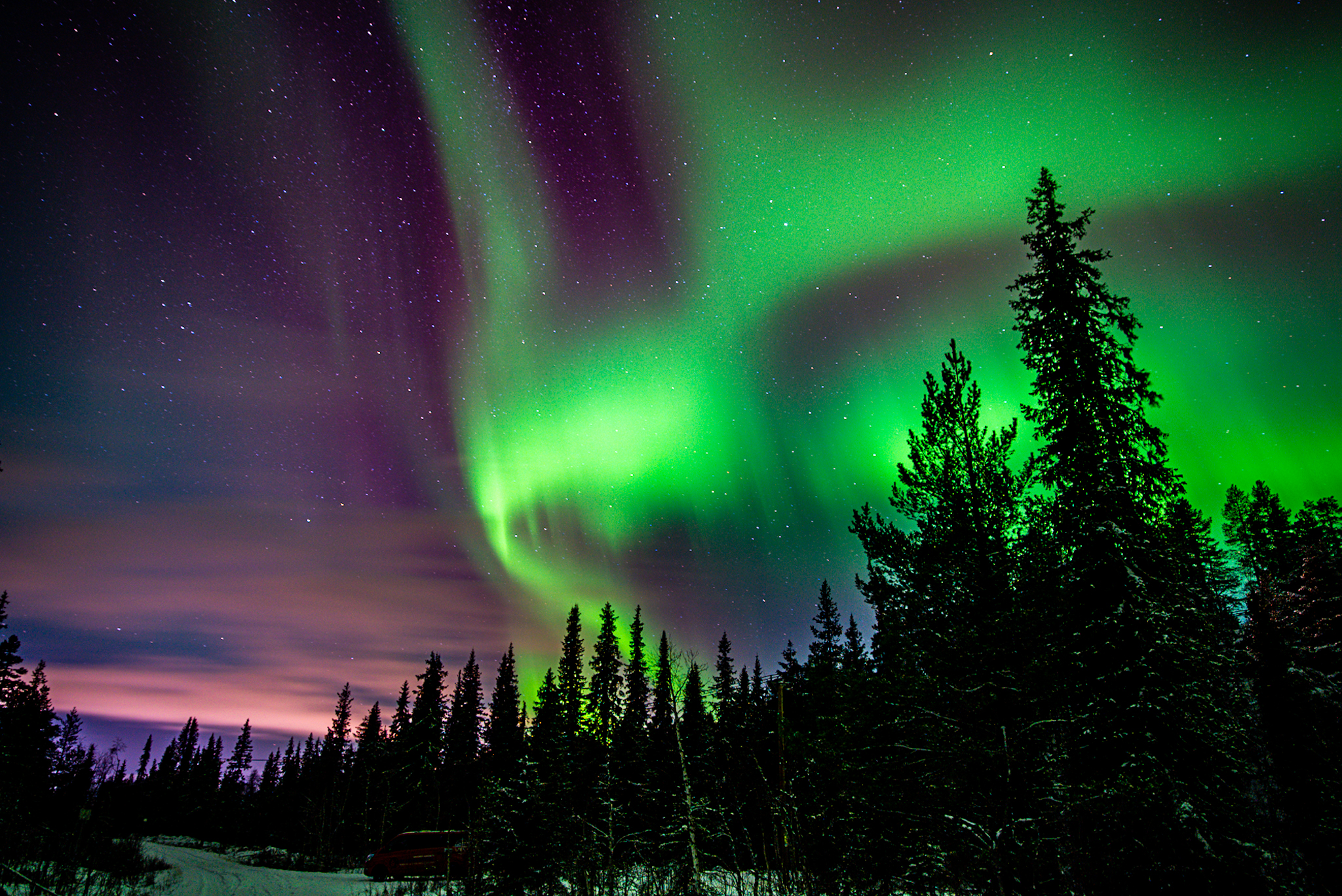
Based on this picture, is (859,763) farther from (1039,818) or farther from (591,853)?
(591,853)

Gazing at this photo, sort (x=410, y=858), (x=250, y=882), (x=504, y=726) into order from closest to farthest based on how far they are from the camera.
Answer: (x=250, y=882) < (x=410, y=858) < (x=504, y=726)

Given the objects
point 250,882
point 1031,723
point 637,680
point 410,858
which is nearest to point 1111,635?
point 1031,723

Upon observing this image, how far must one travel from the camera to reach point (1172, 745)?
12781mm

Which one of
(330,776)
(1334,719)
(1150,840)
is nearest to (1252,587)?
(1334,719)

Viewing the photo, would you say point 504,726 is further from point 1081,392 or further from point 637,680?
point 1081,392

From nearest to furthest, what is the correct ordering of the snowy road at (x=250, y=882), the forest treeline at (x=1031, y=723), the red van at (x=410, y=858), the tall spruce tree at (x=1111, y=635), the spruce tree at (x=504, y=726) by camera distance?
1. the forest treeline at (x=1031, y=723)
2. the tall spruce tree at (x=1111, y=635)
3. the snowy road at (x=250, y=882)
4. the red van at (x=410, y=858)
5. the spruce tree at (x=504, y=726)

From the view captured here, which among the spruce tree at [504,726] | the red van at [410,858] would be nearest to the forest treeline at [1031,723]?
the red van at [410,858]

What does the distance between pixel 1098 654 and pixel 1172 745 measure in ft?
6.66

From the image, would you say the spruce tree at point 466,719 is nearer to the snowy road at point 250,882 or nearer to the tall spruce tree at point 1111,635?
the snowy road at point 250,882

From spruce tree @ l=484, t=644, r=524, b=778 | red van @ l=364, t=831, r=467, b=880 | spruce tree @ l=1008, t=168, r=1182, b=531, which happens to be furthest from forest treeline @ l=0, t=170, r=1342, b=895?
spruce tree @ l=484, t=644, r=524, b=778

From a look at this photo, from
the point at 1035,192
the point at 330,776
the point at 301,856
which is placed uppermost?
the point at 1035,192

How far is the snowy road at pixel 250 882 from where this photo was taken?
846 inches

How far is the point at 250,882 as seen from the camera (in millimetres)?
24969

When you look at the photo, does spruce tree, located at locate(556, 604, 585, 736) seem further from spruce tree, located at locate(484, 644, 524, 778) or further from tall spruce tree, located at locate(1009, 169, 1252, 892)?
tall spruce tree, located at locate(1009, 169, 1252, 892)
